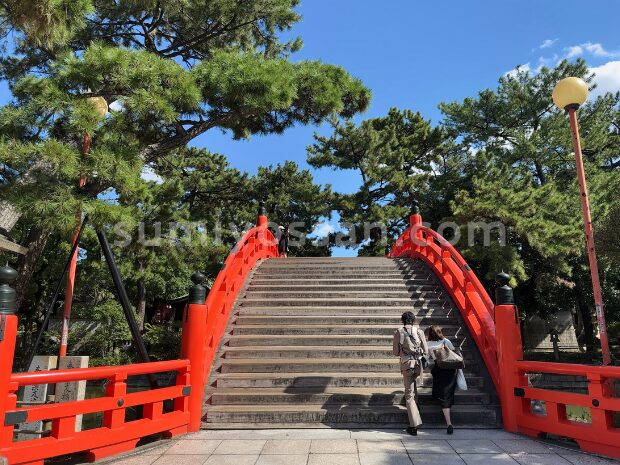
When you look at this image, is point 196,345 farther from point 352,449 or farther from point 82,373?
point 352,449

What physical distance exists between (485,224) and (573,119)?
28.4 feet

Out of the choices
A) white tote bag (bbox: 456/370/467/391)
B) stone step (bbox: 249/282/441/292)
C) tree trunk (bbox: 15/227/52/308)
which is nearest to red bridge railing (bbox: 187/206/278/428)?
stone step (bbox: 249/282/441/292)

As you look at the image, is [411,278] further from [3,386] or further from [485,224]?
[3,386]

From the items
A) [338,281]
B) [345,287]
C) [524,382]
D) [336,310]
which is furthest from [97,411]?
[338,281]

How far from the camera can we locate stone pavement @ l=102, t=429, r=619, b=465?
4.02m

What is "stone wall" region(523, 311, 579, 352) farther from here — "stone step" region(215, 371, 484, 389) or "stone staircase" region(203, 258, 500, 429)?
"stone step" region(215, 371, 484, 389)

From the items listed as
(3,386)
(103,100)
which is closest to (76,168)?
(103,100)

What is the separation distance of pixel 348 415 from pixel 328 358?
4.37 ft

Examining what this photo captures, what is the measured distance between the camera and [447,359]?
16.8 feet

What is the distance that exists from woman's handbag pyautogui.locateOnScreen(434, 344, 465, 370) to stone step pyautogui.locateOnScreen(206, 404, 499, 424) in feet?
2.09

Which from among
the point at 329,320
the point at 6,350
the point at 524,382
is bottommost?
the point at 524,382

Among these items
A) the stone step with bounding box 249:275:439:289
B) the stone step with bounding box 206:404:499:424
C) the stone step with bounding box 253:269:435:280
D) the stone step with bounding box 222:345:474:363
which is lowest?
the stone step with bounding box 206:404:499:424

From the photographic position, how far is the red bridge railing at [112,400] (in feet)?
11.3

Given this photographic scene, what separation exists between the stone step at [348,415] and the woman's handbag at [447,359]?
637 mm
